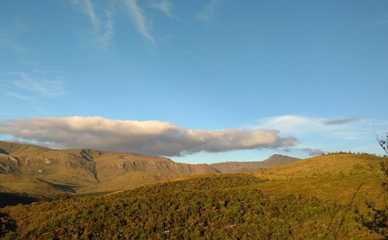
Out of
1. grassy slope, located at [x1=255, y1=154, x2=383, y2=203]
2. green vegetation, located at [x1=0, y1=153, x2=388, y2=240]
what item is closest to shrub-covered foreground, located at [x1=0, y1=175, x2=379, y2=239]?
green vegetation, located at [x1=0, y1=153, x2=388, y2=240]

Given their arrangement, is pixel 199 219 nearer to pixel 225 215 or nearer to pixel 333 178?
pixel 225 215

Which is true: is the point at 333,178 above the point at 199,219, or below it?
above

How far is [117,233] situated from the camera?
42.2 m

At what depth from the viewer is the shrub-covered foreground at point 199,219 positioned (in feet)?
137

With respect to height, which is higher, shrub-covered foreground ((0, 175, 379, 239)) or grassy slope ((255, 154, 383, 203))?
grassy slope ((255, 154, 383, 203))

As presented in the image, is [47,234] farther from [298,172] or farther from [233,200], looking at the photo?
[298,172]

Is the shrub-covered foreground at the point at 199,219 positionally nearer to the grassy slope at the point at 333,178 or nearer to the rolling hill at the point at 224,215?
the rolling hill at the point at 224,215

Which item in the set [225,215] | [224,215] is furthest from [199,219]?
[225,215]

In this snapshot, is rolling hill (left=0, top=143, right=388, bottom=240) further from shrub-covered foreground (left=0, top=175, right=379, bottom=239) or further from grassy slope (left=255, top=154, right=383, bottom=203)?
grassy slope (left=255, top=154, right=383, bottom=203)

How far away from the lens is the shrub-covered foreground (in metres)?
41.7

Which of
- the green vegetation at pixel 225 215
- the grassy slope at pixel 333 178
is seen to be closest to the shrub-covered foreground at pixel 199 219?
the green vegetation at pixel 225 215

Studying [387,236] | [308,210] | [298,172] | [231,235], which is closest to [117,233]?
[231,235]

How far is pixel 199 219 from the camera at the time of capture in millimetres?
46438

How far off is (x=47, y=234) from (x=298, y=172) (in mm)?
54955
